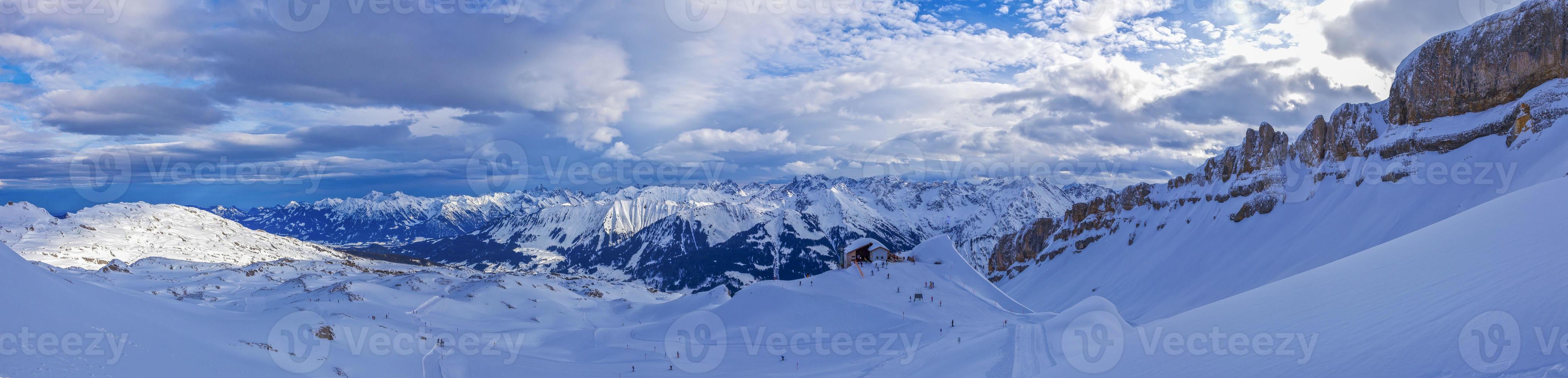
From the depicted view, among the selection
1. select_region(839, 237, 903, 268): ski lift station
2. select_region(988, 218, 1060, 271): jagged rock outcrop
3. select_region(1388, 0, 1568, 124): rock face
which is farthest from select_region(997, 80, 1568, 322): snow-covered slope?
select_region(839, 237, 903, 268): ski lift station

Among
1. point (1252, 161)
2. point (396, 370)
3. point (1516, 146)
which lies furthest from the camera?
point (1252, 161)

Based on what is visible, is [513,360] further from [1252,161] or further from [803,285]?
[1252,161]

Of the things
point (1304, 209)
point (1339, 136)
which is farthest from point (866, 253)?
point (1339, 136)

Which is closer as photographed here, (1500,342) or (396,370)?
(1500,342)

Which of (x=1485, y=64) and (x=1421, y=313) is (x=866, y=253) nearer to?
(x=1421, y=313)

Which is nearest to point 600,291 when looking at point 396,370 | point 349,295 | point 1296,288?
point 349,295

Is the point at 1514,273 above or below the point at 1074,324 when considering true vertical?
above

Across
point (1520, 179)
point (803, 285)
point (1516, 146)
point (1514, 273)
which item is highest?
point (1516, 146)
